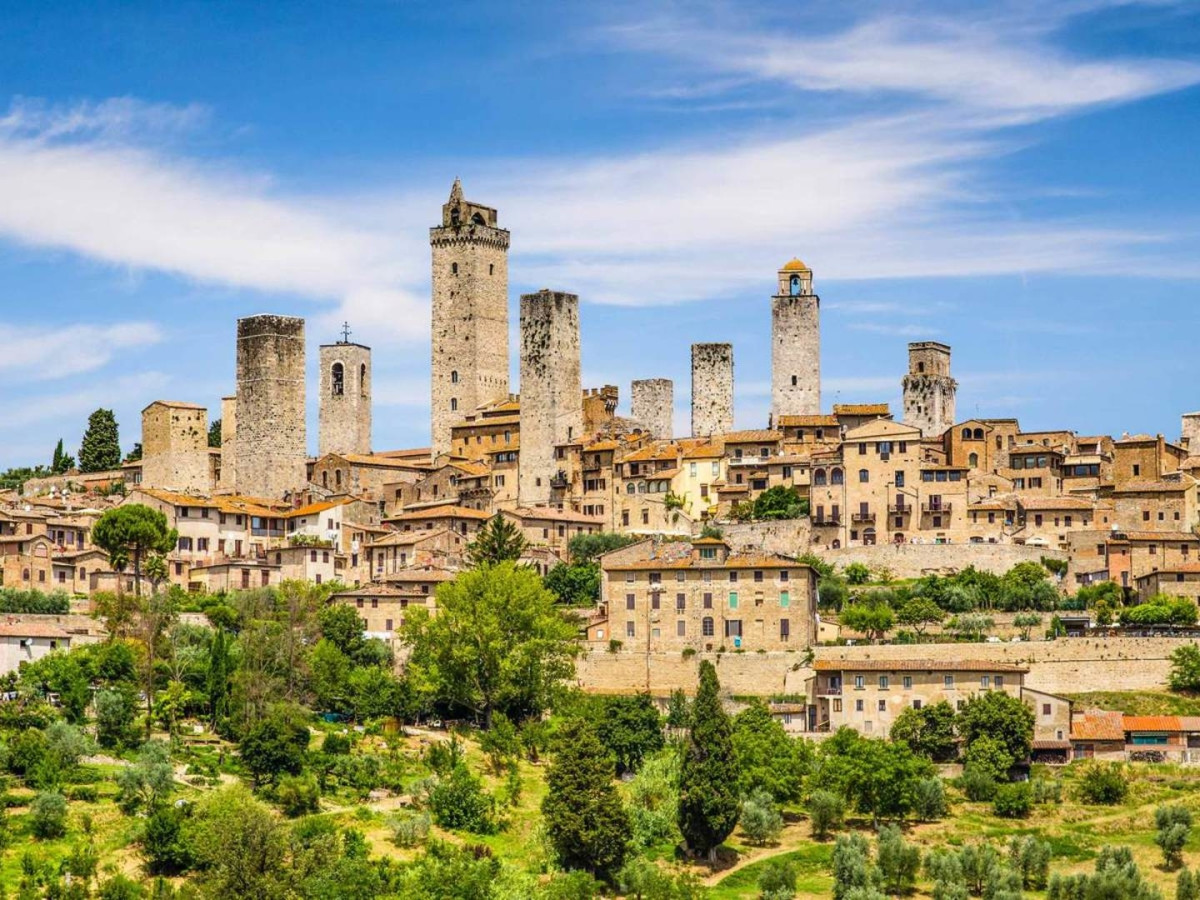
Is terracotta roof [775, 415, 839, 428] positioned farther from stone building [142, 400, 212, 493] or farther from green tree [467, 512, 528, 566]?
stone building [142, 400, 212, 493]

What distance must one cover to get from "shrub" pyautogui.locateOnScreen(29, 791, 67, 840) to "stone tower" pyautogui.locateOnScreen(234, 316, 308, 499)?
41.2 metres

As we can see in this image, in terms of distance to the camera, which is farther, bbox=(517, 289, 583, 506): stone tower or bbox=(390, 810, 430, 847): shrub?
bbox=(517, 289, 583, 506): stone tower

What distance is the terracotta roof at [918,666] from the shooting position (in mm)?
70625

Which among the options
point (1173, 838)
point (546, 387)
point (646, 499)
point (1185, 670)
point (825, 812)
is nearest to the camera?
point (1173, 838)

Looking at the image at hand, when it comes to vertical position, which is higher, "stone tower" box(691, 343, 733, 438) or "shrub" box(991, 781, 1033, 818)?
"stone tower" box(691, 343, 733, 438)

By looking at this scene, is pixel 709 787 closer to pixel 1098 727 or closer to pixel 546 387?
pixel 1098 727

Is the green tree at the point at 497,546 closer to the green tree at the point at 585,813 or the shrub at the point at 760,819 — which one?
the shrub at the point at 760,819

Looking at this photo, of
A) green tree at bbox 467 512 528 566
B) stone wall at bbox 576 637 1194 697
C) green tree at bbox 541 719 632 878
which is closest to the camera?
green tree at bbox 541 719 632 878

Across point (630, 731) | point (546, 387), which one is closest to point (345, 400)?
point (546, 387)

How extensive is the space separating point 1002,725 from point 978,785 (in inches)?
88.0

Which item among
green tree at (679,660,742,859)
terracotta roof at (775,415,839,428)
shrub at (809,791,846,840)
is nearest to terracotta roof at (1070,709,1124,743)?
shrub at (809,791,846,840)

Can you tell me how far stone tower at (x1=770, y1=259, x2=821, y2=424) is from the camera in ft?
337

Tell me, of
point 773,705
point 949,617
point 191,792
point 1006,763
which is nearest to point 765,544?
point 949,617

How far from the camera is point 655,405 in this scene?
105m
